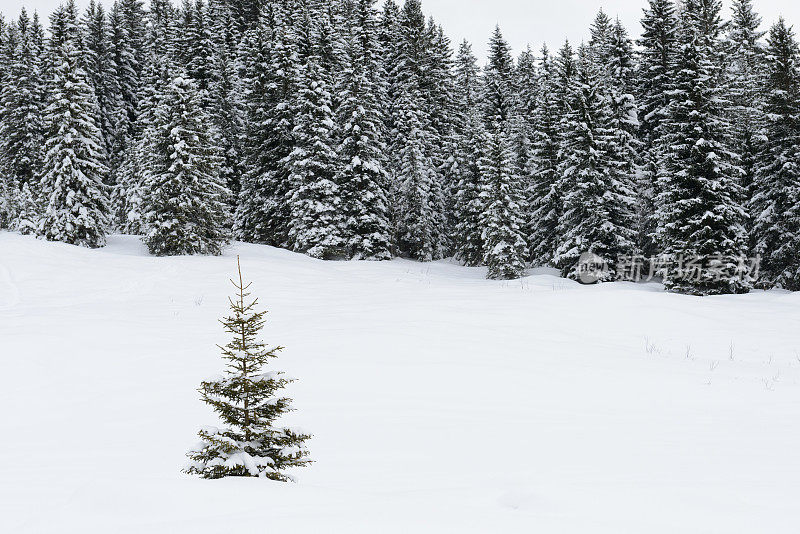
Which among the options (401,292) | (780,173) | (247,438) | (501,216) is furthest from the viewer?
(501,216)

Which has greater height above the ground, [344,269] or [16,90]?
[16,90]

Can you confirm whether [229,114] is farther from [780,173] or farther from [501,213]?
[780,173]

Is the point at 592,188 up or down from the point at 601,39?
down

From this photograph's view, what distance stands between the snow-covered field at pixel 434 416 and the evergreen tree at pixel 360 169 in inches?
819

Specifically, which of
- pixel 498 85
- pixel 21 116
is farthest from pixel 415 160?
pixel 21 116

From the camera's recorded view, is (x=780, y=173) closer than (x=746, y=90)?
Yes

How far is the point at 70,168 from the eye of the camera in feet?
91.6

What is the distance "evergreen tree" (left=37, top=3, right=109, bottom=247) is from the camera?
27.8m

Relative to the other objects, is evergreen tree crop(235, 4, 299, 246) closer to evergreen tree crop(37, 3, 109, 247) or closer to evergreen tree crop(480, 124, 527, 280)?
evergreen tree crop(37, 3, 109, 247)

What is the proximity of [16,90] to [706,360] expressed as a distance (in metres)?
51.0

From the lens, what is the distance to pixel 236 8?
62.1 meters

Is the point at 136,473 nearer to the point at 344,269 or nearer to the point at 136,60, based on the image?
the point at 344,269

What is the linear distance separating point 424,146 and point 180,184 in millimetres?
20000

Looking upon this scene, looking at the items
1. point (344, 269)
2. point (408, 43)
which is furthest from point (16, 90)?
point (344, 269)
